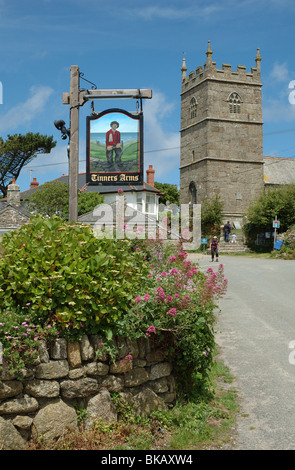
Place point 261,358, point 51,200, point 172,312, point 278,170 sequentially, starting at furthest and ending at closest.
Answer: point 278,170
point 51,200
point 261,358
point 172,312

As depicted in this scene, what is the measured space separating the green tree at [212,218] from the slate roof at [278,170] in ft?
39.4

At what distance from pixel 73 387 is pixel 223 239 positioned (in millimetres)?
34729

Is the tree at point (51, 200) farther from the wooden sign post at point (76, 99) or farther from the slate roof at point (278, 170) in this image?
the wooden sign post at point (76, 99)

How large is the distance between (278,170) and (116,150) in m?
50.4

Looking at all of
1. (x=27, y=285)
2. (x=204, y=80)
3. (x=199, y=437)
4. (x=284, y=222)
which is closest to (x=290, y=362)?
(x=199, y=437)

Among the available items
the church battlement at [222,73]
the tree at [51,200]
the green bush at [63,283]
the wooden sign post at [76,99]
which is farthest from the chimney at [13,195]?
the green bush at [63,283]

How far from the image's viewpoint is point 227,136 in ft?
158

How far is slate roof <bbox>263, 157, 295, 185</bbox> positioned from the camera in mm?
53312

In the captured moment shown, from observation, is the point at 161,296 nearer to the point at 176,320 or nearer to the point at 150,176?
the point at 176,320

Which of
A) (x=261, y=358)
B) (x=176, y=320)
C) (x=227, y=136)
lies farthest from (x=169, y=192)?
(x=176, y=320)

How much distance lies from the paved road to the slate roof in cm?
3884

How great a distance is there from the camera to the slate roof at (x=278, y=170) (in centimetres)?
5331

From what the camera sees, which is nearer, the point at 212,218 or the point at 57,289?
the point at 57,289
